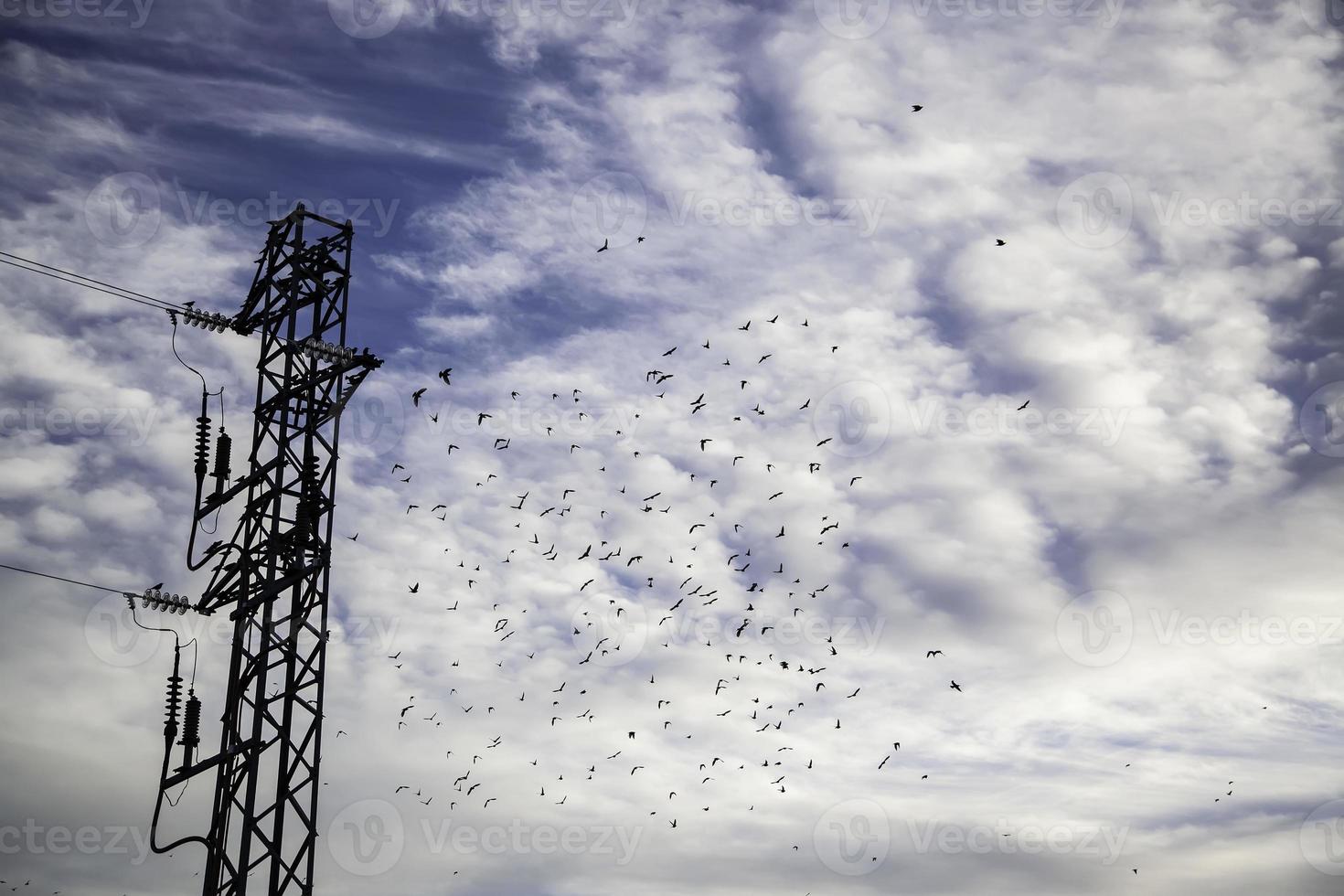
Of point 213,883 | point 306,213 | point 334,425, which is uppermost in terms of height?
point 306,213

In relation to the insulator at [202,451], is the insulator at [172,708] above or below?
below

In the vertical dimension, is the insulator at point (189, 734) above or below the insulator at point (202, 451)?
below

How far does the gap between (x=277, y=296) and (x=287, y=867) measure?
14770 millimetres

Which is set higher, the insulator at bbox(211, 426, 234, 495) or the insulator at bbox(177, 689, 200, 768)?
the insulator at bbox(211, 426, 234, 495)

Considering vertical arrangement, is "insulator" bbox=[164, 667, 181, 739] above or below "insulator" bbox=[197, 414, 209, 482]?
below

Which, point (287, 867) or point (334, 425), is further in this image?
point (334, 425)

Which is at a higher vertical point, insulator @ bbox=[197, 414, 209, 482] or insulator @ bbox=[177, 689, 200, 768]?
insulator @ bbox=[197, 414, 209, 482]

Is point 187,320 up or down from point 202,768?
up

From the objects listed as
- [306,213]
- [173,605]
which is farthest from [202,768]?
[306,213]

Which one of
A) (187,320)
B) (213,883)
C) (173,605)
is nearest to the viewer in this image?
(213,883)

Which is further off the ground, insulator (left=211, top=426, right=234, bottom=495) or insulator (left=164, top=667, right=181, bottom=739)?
insulator (left=211, top=426, right=234, bottom=495)

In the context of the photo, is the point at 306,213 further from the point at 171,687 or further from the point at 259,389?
the point at 171,687

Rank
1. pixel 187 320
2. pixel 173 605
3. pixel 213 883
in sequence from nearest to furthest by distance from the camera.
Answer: pixel 213 883, pixel 173 605, pixel 187 320

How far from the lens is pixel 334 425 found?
29.2 m
